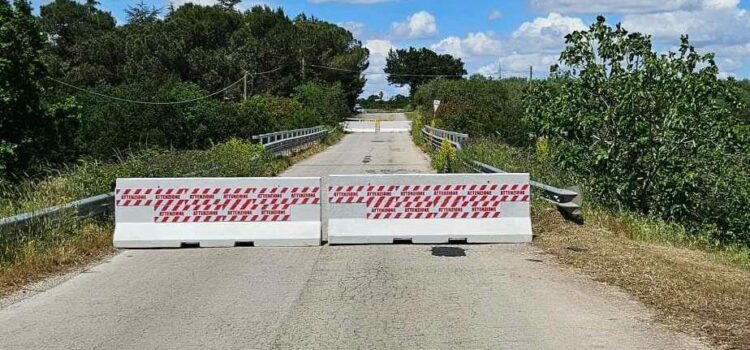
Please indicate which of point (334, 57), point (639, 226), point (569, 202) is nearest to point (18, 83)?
point (569, 202)

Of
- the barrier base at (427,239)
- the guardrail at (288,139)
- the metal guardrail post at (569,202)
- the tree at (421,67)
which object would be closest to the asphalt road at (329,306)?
the barrier base at (427,239)

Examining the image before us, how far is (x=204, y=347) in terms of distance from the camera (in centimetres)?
604

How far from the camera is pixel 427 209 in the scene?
11492 mm

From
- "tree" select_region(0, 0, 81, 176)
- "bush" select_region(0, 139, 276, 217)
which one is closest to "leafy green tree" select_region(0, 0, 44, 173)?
"tree" select_region(0, 0, 81, 176)

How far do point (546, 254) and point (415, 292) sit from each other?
3076 mm

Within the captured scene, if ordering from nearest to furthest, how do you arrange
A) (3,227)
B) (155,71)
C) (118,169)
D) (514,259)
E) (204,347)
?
(204,347) < (3,227) < (514,259) < (118,169) < (155,71)

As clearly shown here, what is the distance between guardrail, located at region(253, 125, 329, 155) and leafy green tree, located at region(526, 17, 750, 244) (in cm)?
1509

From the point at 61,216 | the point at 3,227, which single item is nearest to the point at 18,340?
the point at 3,227

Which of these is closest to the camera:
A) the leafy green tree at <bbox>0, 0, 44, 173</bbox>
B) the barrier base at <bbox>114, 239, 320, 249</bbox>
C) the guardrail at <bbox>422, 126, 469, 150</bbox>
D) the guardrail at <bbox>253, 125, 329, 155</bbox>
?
the barrier base at <bbox>114, 239, 320, 249</bbox>

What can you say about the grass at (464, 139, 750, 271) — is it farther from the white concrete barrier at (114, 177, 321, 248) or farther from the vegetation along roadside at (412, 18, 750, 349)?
the white concrete barrier at (114, 177, 321, 248)

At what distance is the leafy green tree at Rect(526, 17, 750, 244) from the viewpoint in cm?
1423

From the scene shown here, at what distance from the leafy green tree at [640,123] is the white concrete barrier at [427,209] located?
368cm

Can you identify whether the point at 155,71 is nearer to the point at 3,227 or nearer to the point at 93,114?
the point at 93,114

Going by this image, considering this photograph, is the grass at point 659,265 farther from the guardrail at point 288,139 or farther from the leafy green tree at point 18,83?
the guardrail at point 288,139
